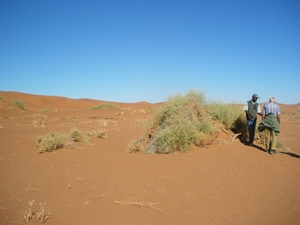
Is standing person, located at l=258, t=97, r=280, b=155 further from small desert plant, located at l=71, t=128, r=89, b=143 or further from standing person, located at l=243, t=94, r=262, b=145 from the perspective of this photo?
small desert plant, located at l=71, t=128, r=89, b=143

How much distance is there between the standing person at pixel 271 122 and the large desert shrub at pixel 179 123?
168cm

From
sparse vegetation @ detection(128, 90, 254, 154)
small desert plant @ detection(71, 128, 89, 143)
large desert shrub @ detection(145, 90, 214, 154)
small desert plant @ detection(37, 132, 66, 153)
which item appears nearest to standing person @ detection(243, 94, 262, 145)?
sparse vegetation @ detection(128, 90, 254, 154)

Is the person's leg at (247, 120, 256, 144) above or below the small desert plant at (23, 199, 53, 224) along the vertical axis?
above

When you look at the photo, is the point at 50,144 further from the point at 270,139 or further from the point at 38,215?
the point at 270,139

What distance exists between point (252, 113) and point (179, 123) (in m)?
2.42

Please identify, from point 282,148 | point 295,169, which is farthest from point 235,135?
point 295,169

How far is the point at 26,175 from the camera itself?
6.01m

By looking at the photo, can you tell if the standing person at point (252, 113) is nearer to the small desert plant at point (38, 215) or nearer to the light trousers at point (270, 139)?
the light trousers at point (270, 139)

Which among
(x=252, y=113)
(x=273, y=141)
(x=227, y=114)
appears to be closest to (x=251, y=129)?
(x=252, y=113)

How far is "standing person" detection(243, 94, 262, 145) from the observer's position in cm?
816

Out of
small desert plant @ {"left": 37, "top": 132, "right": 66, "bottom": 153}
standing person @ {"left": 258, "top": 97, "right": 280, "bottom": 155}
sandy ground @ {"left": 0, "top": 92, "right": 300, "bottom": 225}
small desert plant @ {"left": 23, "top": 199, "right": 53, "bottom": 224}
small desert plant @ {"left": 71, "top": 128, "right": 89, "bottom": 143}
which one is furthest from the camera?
small desert plant @ {"left": 71, "top": 128, "right": 89, "bottom": 143}

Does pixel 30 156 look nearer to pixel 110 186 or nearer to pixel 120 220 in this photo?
pixel 110 186

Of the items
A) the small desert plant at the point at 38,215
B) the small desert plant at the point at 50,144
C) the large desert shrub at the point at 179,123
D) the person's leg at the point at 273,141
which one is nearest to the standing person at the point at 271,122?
the person's leg at the point at 273,141

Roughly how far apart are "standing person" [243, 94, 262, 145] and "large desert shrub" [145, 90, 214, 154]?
1226mm
